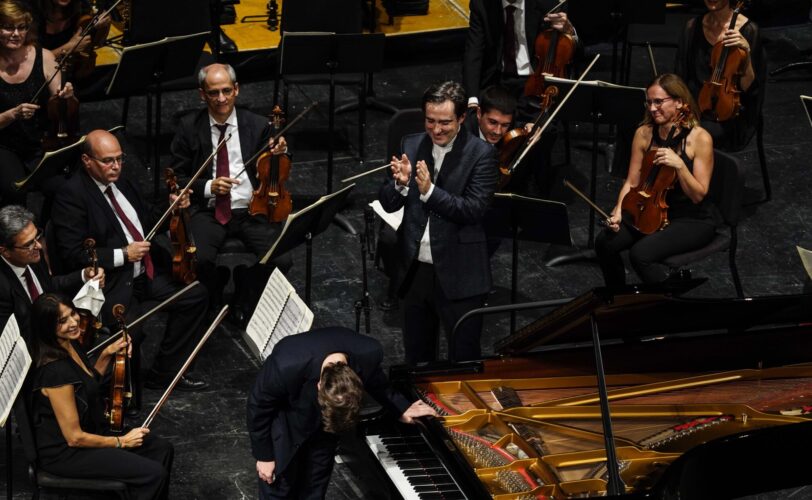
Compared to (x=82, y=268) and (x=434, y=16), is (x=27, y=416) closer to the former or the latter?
(x=82, y=268)

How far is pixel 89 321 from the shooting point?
6.43 meters

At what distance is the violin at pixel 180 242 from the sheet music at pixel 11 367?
144cm

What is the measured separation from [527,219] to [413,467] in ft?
6.37

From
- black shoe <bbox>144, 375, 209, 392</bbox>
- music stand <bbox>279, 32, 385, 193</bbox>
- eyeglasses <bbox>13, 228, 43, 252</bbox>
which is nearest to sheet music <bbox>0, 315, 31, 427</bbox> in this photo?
eyeglasses <bbox>13, 228, 43, 252</bbox>

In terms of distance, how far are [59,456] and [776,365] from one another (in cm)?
307

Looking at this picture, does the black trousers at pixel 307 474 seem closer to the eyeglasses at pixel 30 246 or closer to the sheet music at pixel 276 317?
the sheet music at pixel 276 317

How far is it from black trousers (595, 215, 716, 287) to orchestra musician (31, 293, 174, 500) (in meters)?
2.71

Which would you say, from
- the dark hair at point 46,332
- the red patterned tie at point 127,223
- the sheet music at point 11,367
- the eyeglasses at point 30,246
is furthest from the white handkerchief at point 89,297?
the sheet music at point 11,367

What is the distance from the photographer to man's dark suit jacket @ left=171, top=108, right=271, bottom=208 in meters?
7.44

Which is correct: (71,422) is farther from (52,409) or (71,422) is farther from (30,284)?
(30,284)

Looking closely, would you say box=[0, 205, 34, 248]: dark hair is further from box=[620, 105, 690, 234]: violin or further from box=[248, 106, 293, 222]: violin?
box=[620, 105, 690, 234]: violin

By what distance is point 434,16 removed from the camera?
34.8 ft

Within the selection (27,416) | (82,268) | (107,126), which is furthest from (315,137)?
(27,416)

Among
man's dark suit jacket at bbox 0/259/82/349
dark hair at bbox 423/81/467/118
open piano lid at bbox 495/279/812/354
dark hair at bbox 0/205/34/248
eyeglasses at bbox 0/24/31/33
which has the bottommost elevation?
man's dark suit jacket at bbox 0/259/82/349
